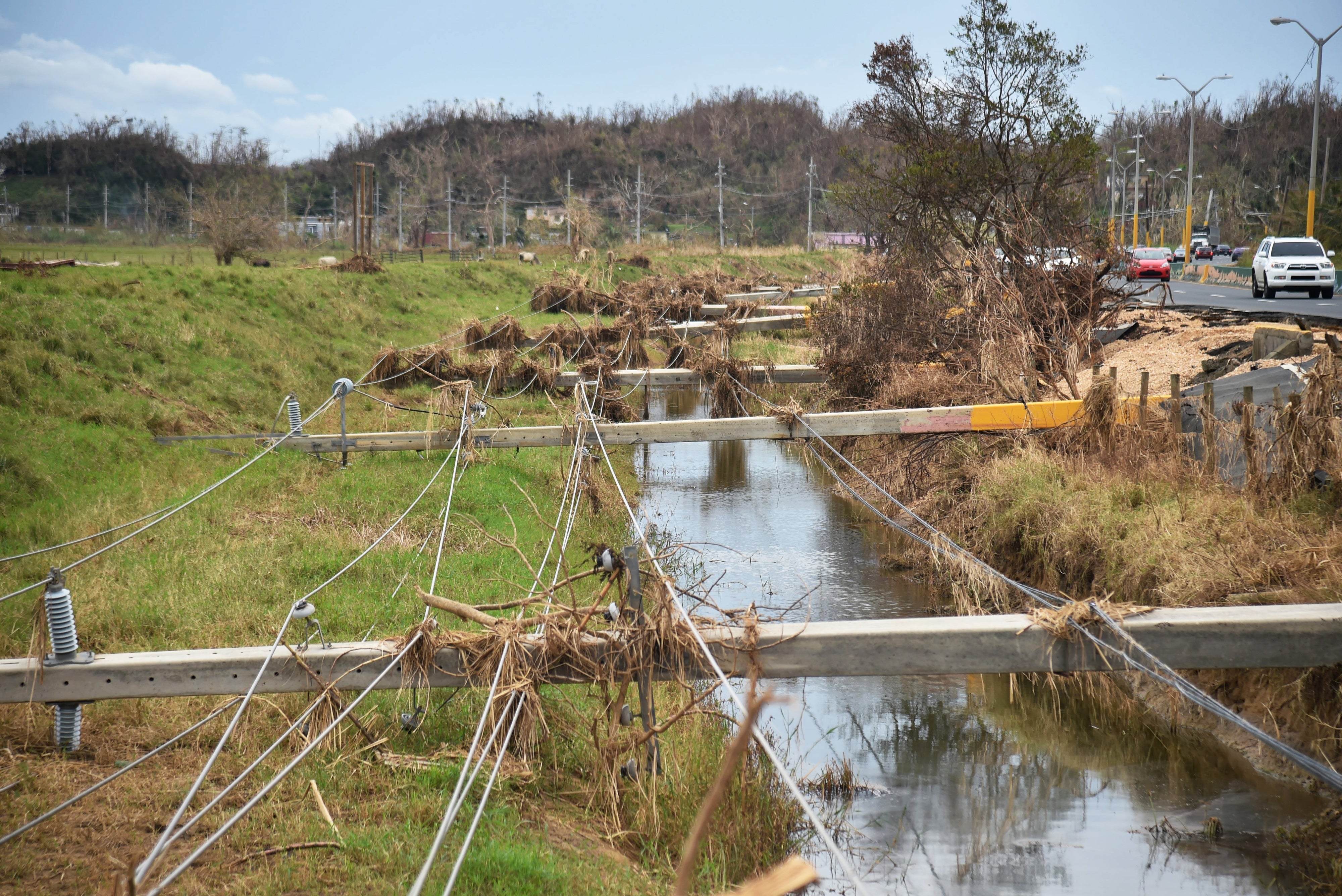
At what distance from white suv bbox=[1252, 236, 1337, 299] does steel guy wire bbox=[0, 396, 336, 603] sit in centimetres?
2429

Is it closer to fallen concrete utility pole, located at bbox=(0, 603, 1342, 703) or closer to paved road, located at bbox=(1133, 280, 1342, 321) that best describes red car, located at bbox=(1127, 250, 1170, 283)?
paved road, located at bbox=(1133, 280, 1342, 321)

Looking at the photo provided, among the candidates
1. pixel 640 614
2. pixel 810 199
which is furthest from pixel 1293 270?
pixel 810 199

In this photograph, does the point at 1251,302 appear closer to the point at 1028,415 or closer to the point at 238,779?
the point at 1028,415

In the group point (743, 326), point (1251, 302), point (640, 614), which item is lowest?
point (640, 614)

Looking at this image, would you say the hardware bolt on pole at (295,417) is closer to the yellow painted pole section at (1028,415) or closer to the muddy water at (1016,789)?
the muddy water at (1016,789)

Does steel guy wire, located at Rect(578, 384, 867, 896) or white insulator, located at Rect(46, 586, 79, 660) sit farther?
white insulator, located at Rect(46, 586, 79, 660)

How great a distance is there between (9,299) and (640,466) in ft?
31.3

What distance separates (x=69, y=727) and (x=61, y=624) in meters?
0.65

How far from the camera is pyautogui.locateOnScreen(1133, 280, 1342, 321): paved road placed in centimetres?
2039

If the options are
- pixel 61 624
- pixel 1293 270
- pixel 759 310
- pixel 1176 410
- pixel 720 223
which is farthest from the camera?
pixel 720 223

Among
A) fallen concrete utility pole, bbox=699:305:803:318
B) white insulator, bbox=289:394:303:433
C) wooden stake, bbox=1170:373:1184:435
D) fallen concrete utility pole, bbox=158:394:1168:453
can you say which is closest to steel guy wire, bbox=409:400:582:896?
fallen concrete utility pole, bbox=158:394:1168:453

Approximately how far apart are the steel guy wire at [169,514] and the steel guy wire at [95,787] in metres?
0.90

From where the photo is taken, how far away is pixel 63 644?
15.9ft

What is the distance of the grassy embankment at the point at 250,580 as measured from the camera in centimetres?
435
